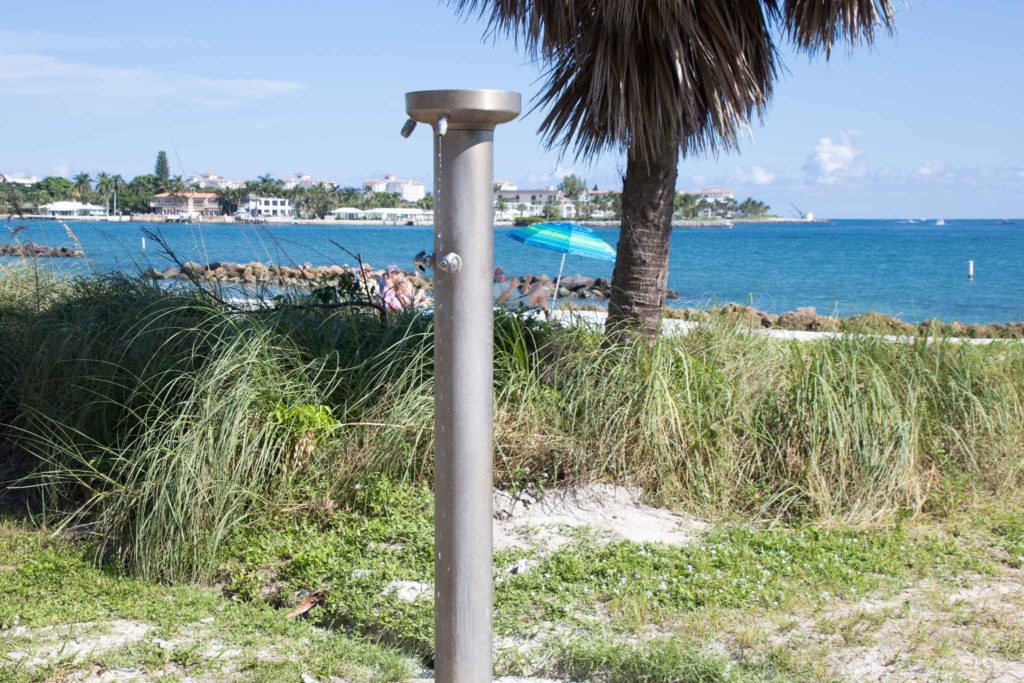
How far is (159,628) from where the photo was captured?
414 centimetres

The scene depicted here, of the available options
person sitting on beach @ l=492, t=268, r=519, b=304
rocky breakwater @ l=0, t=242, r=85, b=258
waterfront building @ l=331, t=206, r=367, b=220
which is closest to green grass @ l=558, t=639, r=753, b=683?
person sitting on beach @ l=492, t=268, r=519, b=304

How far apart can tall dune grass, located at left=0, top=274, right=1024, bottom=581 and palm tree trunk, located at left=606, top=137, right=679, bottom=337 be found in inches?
14.8

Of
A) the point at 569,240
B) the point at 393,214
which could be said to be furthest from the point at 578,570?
the point at 393,214

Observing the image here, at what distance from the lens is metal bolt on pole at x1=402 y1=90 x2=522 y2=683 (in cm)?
264

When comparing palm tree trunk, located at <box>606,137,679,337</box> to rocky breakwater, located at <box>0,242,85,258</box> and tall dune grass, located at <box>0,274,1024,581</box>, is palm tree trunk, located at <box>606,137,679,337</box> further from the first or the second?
rocky breakwater, located at <box>0,242,85,258</box>

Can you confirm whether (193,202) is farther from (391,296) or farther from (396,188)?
(396,188)

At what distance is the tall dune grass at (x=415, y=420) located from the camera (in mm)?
5137

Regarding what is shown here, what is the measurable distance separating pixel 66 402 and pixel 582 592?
12.6ft

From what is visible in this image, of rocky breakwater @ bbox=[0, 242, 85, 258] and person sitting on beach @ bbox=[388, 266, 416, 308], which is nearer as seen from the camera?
person sitting on beach @ bbox=[388, 266, 416, 308]

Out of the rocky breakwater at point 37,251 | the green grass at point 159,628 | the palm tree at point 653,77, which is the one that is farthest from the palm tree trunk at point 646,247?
the rocky breakwater at point 37,251

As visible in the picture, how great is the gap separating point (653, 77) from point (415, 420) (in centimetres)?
305


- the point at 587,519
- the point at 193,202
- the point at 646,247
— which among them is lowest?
the point at 587,519

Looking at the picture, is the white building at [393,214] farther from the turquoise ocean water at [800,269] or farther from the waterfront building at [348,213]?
the turquoise ocean water at [800,269]

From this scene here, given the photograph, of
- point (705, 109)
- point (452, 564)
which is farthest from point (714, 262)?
point (452, 564)
